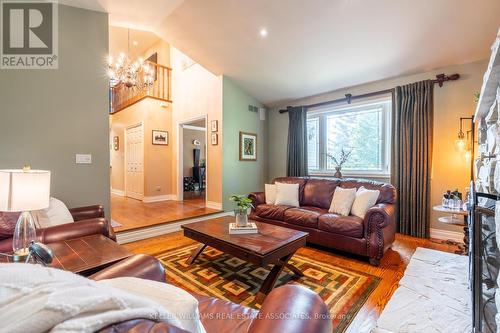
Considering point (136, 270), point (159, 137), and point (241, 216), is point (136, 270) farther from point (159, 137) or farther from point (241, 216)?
point (159, 137)

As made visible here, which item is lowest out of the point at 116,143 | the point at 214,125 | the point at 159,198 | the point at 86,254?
the point at 159,198

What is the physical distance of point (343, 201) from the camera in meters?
3.12

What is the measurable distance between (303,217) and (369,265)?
93cm

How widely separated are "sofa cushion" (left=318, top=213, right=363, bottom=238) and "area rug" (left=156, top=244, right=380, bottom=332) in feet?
1.44

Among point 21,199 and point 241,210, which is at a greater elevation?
point 21,199

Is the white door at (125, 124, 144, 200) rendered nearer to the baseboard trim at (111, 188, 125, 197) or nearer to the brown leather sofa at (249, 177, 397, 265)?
the baseboard trim at (111, 188, 125, 197)

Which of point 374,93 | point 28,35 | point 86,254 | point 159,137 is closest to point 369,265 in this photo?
point 86,254

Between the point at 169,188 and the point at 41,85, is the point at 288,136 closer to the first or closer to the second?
the point at 169,188

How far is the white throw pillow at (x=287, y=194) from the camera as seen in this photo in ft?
12.1

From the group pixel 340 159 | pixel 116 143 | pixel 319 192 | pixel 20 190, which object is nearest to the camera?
pixel 20 190

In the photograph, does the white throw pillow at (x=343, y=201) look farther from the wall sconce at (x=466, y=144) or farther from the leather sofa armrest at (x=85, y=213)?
the leather sofa armrest at (x=85, y=213)

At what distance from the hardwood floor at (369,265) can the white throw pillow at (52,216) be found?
3.26 ft

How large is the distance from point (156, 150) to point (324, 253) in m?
4.74

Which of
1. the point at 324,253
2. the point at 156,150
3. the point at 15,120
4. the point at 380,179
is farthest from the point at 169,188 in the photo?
the point at 380,179
